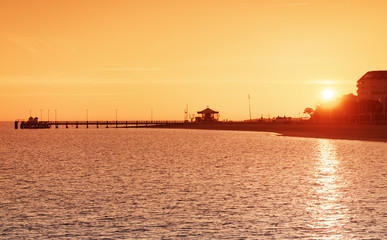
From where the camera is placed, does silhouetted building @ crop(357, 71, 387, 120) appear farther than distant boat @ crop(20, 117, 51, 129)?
No

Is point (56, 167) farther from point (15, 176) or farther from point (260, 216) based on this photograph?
point (260, 216)

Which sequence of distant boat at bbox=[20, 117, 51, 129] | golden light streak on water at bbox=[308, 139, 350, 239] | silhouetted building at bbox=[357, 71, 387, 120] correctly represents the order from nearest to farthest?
1. golden light streak on water at bbox=[308, 139, 350, 239]
2. silhouetted building at bbox=[357, 71, 387, 120]
3. distant boat at bbox=[20, 117, 51, 129]

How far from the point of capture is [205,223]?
46.4ft

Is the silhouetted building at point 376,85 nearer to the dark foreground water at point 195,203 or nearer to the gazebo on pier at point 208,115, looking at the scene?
the gazebo on pier at point 208,115

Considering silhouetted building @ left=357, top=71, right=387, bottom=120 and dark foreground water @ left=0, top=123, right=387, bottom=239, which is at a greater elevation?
silhouetted building @ left=357, top=71, right=387, bottom=120

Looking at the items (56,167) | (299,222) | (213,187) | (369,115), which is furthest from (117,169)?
(369,115)

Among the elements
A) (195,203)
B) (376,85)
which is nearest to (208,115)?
(376,85)

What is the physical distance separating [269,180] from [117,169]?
11.5 metres

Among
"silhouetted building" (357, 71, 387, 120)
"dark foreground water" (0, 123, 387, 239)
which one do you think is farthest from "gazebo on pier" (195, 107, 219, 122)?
"dark foreground water" (0, 123, 387, 239)

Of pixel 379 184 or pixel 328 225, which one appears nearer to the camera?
pixel 328 225

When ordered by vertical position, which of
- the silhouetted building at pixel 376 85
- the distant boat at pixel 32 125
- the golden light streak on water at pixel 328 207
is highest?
the silhouetted building at pixel 376 85

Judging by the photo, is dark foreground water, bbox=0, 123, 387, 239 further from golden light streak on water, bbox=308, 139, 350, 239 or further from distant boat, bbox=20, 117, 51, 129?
distant boat, bbox=20, 117, 51, 129

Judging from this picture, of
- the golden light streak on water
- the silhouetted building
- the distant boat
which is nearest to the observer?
the golden light streak on water

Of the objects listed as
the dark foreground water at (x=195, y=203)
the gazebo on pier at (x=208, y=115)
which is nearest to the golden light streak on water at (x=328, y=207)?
the dark foreground water at (x=195, y=203)
